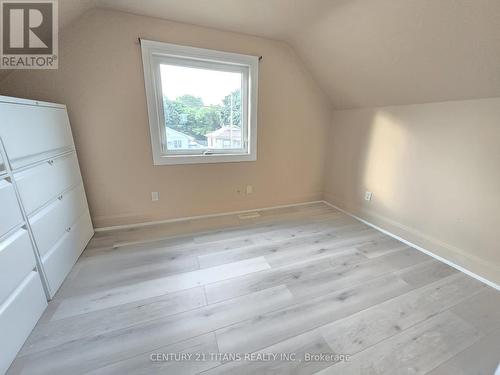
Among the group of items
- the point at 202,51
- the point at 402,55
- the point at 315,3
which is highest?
the point at 315,3

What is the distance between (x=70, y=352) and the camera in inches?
43.4

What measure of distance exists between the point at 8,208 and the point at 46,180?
1.48 ft

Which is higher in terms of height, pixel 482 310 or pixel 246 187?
pixel 246 187

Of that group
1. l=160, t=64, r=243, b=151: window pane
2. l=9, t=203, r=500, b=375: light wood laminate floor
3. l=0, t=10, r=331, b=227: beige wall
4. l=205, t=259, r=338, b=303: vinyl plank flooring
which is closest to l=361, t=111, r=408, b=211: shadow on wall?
l=9, t=203, r=500, b=375: light wood laminate floor

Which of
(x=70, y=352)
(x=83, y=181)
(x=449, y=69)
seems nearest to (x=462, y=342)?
(x=449, y=69)

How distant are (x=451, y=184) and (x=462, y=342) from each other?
4.17 ft

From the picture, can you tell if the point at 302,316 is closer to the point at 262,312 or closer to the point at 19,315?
the point at 262,312

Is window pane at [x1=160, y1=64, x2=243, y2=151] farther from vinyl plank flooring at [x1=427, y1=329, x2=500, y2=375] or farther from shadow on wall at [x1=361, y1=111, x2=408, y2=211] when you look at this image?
vinyl plank flooring at [x1=427, y1=329, x2=500, y2=375]

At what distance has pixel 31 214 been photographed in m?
1.33

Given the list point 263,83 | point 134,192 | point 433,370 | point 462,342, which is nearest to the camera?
point 433,370

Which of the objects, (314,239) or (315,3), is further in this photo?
(314,239)

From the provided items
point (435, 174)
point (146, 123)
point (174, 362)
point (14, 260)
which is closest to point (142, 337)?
point (174, 362)

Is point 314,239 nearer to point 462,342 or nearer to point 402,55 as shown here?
point 462,342

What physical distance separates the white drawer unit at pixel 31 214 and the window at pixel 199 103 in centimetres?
83
